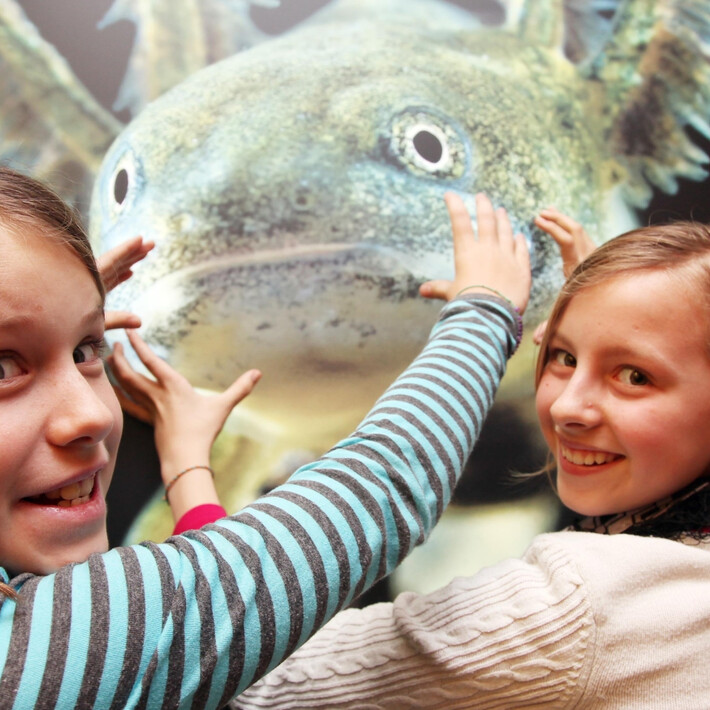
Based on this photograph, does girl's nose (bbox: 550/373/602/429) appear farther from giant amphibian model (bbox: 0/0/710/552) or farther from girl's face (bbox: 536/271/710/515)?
giant amphibian model (bbox: 0/0/710/552)

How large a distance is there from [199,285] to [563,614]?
0.45 m

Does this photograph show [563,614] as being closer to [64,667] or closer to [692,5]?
[64,667]

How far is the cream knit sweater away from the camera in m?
0.48

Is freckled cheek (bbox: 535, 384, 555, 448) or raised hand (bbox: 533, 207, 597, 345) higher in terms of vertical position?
raised hand (bbox: 533, 207, 597, 345)

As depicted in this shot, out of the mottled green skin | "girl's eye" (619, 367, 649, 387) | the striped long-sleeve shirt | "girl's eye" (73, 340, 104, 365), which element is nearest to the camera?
the striped long-sleeve shirt

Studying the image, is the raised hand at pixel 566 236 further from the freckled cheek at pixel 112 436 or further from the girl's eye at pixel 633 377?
the freckled cheek at pixel 112 436

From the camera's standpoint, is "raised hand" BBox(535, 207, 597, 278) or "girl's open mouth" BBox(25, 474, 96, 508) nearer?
"girl's open mouth" BBox(25, 474, 96, 508)

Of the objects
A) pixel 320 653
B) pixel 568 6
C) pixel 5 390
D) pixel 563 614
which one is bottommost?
pixel 320 653

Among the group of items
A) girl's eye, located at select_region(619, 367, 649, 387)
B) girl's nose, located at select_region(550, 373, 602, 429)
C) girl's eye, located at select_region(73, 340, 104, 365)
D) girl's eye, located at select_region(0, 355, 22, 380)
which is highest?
girl's eye, located at select_region(0, 355, 22, 380)

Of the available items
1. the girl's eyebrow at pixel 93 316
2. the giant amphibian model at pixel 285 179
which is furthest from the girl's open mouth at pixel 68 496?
the giant amphibian model at pixel 285 179

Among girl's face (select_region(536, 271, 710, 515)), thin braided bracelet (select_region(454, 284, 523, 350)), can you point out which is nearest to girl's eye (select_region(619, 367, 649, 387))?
girl's face (select_region(536, 271, 710, 515))

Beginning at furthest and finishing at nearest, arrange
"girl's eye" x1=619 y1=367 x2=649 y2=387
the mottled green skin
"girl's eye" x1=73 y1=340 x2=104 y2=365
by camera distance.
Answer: the mottled green skin → "girl's eye" x1=619 y1=367 x2=649 y2=387 → "girl's eye" x1=73 y1=340 x2=104 y2=365

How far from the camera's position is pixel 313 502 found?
1.37ft

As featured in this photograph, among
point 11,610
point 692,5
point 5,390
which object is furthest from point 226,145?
point 692,5
